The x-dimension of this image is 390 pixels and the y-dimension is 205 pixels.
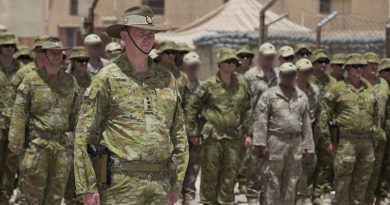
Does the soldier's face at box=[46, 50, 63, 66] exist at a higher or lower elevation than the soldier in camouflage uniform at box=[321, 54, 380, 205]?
higher

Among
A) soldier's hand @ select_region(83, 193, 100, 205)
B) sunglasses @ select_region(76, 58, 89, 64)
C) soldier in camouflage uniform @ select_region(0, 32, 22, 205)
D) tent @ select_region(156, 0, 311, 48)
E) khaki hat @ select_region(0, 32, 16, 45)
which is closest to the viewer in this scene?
soldier's hand @ select_region(83, 193, 100, 205)

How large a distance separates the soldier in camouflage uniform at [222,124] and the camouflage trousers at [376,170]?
1.62 metres

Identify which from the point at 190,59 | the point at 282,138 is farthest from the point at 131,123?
the point at 190,59

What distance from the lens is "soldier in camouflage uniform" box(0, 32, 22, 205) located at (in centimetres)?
1078

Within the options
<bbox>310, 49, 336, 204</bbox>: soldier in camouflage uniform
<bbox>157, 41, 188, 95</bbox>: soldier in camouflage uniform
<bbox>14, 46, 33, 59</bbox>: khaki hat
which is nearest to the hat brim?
<bbox>157, 41, 188, 95</bbox>: soldier in camouflage uniform

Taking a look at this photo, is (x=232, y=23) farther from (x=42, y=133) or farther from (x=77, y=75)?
(x=42, y=133)

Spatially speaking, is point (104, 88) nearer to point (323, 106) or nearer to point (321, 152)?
point (323, 106)

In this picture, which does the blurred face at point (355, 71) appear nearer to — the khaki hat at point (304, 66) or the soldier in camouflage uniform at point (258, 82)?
the khaki hat at point (304, 66)

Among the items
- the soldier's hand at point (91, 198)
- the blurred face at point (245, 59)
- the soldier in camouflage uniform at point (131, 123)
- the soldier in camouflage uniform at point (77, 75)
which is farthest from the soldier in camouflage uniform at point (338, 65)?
the soldier's hand at point (91, 198)

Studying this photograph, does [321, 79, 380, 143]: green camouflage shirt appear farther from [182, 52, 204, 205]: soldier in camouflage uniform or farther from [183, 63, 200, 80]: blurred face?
[183, 63, 200, 80]: blurred face

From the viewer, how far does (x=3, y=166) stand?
36.9 feet

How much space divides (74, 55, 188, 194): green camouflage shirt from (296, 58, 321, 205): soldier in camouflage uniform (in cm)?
509

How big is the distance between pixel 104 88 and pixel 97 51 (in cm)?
656

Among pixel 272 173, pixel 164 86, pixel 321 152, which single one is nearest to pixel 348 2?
pixel 321 152
